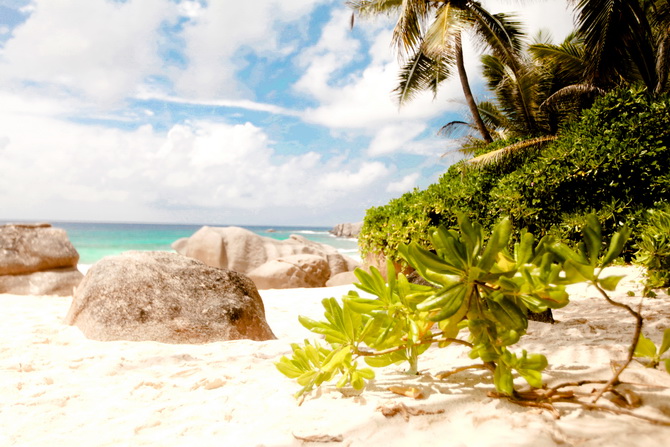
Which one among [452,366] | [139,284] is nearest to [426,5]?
[139,284]

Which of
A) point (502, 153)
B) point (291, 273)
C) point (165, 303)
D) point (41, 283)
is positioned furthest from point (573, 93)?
point (41, 283)

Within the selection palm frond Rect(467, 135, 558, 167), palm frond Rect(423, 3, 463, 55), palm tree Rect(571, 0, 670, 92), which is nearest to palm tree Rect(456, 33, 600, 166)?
palm tree Rect(571, 0, 670, 92)

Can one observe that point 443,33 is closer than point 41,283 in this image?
No

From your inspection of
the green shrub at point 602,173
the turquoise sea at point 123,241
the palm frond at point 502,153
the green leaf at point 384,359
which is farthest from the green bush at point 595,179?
the turquoise sea at point 123,241

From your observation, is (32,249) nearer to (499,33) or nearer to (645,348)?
(645,348)

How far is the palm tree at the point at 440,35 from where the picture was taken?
11.0 meters

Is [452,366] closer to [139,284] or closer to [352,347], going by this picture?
[352,347]

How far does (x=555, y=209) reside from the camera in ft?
14.9

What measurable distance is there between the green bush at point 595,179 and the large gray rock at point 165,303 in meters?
1.75

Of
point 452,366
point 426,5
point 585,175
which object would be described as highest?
point 426,5

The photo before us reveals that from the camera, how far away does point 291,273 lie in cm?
1106

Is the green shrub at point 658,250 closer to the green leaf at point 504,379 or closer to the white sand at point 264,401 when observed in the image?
the white sand at point 264,401

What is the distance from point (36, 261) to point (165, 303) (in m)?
5.50

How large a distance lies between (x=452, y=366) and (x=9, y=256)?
8.26 metres
